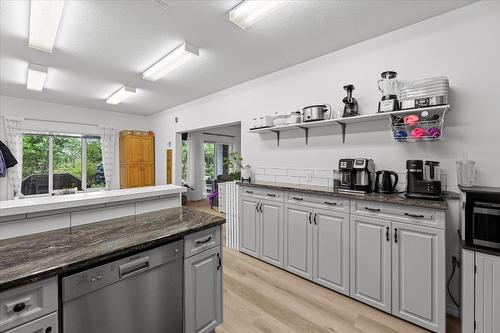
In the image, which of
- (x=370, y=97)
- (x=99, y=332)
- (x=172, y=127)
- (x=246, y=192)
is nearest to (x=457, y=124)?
(x=370, y=97)

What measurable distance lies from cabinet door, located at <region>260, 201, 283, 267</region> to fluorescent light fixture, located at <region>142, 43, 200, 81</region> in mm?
2051

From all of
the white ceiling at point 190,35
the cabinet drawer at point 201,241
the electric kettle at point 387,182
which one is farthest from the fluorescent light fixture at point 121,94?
the electric kettle at point 387,182

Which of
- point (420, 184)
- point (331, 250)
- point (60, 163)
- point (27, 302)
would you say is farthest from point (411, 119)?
point (60, 163)

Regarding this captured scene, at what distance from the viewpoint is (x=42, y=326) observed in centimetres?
94

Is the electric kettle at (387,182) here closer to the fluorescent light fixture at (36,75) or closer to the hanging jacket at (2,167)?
the fluorescent light fixture at (36,75)

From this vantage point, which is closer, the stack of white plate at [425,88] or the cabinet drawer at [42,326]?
the cabinet drawer at [42,326]

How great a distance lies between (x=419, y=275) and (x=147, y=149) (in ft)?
19.8

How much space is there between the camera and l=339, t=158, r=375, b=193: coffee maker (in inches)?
87.9

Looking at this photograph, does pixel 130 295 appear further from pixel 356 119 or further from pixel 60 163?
pixel 60 163

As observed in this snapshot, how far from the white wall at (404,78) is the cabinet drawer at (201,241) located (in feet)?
5.81

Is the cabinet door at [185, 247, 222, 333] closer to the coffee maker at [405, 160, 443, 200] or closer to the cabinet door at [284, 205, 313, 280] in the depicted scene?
the cabinet door at [284, 205, 313, 280]

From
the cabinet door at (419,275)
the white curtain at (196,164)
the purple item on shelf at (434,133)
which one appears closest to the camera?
the cabinet door at (419,275)

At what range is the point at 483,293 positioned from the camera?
1527mm

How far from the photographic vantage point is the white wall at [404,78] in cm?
188
